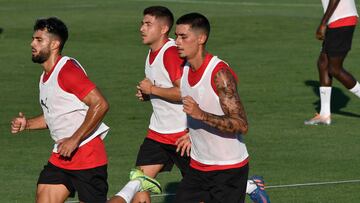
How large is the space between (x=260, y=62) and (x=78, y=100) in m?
14.5

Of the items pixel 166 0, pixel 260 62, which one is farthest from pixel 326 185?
pixel 166 0

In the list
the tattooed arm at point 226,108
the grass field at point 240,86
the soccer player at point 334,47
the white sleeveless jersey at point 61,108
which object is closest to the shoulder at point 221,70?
the tattooed arm at point 226,108

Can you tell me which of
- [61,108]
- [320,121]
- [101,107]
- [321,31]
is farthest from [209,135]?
[320,121]

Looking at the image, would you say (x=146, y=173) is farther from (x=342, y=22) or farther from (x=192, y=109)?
(x=342, y=22)

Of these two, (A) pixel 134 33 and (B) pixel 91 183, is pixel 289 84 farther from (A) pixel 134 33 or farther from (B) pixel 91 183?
(B) pixel 91 183

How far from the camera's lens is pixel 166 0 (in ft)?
124

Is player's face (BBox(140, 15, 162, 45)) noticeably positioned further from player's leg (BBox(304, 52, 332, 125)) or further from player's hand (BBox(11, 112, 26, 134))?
player's leg (BBox(304, 52, 332, 125))

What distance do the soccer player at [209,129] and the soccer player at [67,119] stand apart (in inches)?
31.6

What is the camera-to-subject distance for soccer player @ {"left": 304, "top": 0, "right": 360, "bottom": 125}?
18.5 m

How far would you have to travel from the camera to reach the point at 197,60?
1114 cm

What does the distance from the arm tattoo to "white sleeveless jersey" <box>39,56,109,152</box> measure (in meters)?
1.37

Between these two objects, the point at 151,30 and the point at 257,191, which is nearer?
the point at 257,191

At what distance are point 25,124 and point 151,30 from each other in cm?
183

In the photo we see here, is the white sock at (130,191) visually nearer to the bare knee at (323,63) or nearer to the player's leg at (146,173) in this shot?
the player's leg at (146,173)
